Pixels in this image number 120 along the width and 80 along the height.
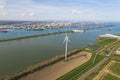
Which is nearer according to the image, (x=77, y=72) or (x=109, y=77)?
(x=109, y=77)

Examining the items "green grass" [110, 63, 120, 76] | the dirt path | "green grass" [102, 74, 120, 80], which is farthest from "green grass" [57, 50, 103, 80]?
"green grass" [102, 74, 120, 80]

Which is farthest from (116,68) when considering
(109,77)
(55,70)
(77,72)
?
(55,70)

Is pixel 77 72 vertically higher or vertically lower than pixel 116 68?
higher

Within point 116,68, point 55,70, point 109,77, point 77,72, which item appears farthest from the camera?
point 116,68

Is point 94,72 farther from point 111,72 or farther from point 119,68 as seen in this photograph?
point 119,68

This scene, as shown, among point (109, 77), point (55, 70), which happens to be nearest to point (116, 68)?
point (109, 77)

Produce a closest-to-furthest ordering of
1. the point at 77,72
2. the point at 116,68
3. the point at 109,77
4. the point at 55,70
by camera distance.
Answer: the point at 109,77, the point at 77,72, the point at 55,70, the point at 116,68

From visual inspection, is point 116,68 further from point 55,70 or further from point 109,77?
point 55,70

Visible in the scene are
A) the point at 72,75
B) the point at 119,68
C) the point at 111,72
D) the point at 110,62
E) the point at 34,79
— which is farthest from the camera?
the point at 110,62

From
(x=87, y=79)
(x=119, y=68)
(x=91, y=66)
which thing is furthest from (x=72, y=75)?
(x=119, y=68)

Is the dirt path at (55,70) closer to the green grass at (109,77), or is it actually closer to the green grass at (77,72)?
the green grass at (77,72)

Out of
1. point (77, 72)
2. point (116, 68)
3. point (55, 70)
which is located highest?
point (55, 70)
